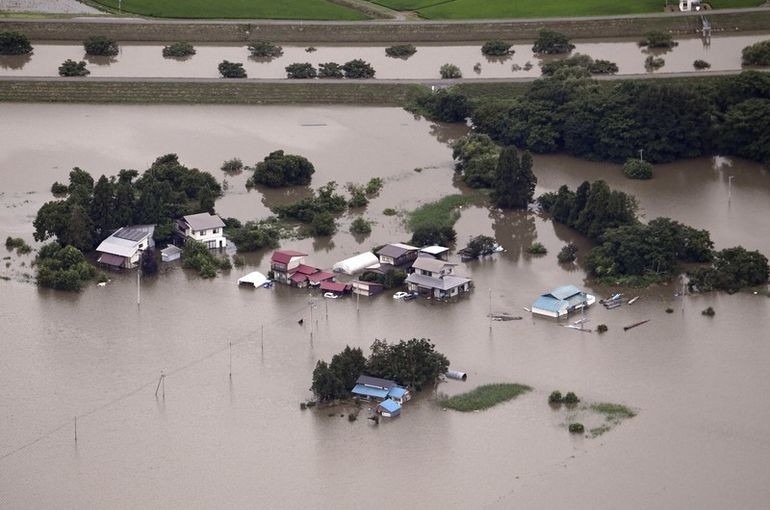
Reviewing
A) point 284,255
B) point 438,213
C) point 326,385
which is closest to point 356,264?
point 284,255

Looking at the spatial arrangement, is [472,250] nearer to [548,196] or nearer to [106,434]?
[548,196]

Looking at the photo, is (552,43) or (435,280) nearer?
(435,280)

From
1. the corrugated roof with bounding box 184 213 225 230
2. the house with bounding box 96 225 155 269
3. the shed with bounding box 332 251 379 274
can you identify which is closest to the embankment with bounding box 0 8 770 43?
the corrugated roof with bounding box 184 213 225 230

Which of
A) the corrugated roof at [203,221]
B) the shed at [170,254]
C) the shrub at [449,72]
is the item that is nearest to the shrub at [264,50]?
the shrub at [449,72]

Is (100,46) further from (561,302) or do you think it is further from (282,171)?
(561,302)

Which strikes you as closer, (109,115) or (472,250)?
(472,250)

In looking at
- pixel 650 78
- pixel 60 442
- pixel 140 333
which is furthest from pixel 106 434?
pixel 650 78
